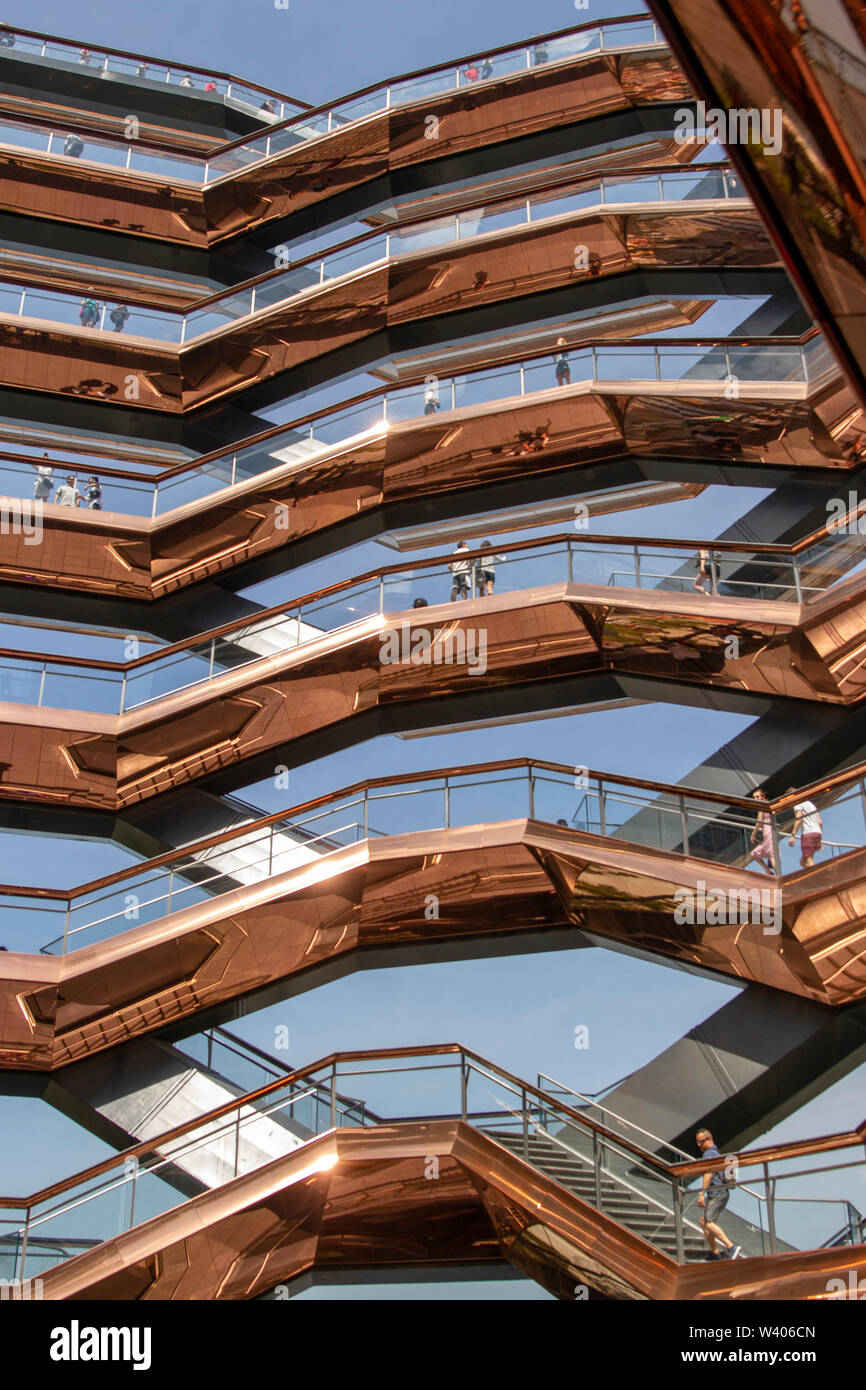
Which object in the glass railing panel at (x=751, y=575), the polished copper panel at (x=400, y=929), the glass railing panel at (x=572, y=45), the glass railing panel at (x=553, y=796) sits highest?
the glass railing panel at (x=572, y=45)

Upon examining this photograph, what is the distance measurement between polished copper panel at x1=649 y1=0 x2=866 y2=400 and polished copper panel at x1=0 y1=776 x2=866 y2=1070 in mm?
8683

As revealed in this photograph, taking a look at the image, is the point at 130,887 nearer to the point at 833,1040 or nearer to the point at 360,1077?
the point at 360,1077

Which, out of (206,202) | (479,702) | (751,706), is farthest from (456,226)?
(751,706)

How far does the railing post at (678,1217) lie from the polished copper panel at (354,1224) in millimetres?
664

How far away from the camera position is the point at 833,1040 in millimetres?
13141

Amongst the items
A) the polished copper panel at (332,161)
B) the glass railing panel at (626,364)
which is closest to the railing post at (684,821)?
the glass railing panel at (626,364)

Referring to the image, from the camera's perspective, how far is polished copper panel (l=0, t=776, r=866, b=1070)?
1304cm

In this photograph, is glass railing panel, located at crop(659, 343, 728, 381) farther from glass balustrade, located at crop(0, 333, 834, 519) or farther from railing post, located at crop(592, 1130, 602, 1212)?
railing post, located at crop(592, 1130, 602, 1212)

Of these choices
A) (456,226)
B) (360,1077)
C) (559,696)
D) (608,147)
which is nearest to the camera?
(360,1077)

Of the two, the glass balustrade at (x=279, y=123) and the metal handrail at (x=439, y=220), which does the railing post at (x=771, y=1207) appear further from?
the glass balustrade at (x=279, y=123)

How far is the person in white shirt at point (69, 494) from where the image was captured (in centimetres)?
1944

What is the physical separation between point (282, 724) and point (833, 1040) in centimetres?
773

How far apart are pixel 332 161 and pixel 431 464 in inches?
334

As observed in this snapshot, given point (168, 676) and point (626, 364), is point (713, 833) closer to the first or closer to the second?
point (626, 364)
